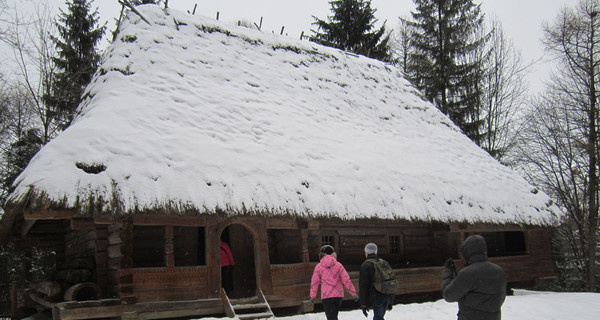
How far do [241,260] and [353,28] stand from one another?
18505 mm

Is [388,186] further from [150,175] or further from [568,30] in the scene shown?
[568,30]

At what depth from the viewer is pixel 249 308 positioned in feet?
28.9

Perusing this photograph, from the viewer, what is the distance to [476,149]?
15281 mm

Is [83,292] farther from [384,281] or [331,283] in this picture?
[384,281]

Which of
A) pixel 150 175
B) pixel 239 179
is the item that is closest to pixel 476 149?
pixel 239 179

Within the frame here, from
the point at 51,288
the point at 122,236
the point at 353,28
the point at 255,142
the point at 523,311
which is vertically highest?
the point at 353,28

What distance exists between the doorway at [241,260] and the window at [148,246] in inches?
67.0

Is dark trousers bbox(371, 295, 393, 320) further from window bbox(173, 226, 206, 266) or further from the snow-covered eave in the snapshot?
window bbox(173, 226, 206, 266)

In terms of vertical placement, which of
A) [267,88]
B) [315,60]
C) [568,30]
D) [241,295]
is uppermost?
[568,30]

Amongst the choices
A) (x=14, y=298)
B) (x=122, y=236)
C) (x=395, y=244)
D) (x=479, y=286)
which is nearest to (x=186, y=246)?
(x=122, y=236)

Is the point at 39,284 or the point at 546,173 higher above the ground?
the point at 546,173

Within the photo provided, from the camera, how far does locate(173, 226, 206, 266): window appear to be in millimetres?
10094

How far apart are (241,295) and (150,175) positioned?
14.5 feet

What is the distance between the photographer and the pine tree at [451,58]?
22516 millimetres
